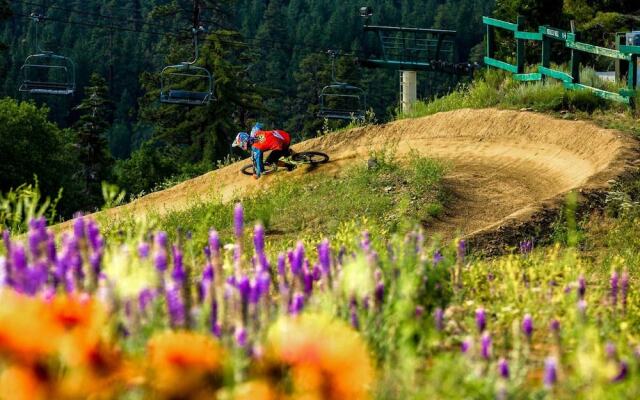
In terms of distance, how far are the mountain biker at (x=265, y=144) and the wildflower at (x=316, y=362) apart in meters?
18.0

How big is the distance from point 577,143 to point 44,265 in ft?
54.0

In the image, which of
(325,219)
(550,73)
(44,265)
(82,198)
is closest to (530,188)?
(325,219)

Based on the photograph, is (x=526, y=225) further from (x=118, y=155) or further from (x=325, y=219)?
(x=118, y=155)

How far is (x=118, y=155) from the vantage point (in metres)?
136

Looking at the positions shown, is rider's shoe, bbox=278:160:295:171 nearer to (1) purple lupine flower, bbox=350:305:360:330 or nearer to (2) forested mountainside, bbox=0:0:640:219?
(2) forested mountainside, bbox=0:0:640:219

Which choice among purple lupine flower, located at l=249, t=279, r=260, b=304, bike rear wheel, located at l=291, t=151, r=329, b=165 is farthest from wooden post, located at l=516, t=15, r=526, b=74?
purple lupine flower, located at l=249, t=279, r=260, b=304

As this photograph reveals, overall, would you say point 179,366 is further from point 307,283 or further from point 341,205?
point 341,205

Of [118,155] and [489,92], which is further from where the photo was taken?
[118,155]

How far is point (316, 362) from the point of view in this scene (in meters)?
3.79

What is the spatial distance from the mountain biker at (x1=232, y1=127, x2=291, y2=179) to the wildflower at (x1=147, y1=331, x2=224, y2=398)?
18285 millimetres

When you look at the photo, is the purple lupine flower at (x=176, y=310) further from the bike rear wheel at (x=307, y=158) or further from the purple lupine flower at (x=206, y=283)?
the bike rear wheel at (x=307, y=158)

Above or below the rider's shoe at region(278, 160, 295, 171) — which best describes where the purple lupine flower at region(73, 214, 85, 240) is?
above

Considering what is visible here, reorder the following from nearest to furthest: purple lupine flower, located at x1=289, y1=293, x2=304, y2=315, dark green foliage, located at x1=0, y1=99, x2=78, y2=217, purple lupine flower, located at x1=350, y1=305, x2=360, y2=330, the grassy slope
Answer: purple lupine flower, located at x1=289, y1=293, x2=304, y2=315
purple lupine flower, located at x1=350, y1=305, x2=360, y2=330
the grassy slope
dark green foliage, located at x1=0, y1=99, x2=78, y2=217

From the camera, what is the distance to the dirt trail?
16922mm
